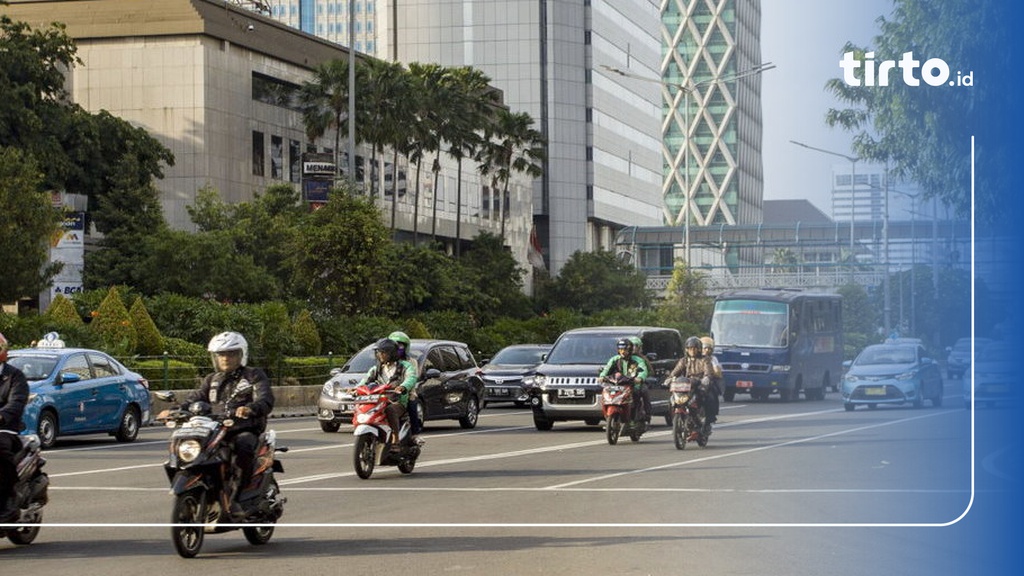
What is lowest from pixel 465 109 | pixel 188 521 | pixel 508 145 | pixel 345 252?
pixel 188 521

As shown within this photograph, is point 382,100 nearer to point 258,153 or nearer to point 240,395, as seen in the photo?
point 258,153

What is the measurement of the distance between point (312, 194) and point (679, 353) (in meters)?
35.6

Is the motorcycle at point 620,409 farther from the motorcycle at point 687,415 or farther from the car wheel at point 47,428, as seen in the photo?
the car wheel at point 47,428

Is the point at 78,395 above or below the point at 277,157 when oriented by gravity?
below

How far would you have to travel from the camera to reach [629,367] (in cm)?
2620

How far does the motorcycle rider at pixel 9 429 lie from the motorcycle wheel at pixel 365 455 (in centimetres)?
658

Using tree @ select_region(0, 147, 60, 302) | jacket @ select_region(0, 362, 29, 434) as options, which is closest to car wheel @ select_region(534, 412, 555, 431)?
jacket @ select_region(0, 362, 29, 434)

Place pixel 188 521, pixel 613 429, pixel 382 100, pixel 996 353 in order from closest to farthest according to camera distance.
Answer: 1. pixel 996 353
2. pixel 188 521
3. pixel 613 429
4. pixel 382 100

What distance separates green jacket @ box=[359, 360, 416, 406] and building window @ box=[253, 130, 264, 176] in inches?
2317

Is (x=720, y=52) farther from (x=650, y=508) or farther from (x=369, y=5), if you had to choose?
(x=369, y=5)

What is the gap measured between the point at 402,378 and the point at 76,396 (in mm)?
8494

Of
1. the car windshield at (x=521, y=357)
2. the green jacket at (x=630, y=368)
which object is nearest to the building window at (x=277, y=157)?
the car windshield at (x=521, y=357)

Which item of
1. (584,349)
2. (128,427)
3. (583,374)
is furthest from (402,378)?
(584,349)

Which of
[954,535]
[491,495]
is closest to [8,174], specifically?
[491,495]
